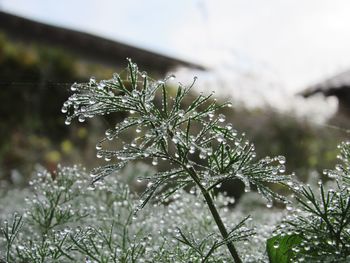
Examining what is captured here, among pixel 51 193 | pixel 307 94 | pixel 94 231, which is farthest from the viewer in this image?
pixel 307 94

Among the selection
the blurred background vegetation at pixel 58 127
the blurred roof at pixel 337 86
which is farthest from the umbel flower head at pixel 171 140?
the blurred roof at pixel 337 86

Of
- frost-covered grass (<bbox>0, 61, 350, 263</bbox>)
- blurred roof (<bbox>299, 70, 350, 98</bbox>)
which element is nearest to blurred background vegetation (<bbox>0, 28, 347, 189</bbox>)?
blurred roof (<bbox>299, 70, 350, 98</bbox>)

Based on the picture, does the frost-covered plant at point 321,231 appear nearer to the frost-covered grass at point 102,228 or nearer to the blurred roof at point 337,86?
the frost-covered grass at point 102,228

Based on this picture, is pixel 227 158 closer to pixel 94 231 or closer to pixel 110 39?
pixel 94 231

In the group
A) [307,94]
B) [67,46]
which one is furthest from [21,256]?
[67,46]

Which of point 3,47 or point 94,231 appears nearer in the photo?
point 94,231

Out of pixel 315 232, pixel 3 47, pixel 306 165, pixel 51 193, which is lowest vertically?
pixel 315 232
